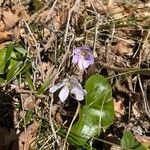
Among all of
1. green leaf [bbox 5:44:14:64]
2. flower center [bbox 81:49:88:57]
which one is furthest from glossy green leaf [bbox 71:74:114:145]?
green leaf [bbox 5:44:14:64]

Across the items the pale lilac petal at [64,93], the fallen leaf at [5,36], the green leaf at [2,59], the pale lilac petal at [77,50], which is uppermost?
the pale lilac petal at [77,50]

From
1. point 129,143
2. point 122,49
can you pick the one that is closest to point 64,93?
point 129,143

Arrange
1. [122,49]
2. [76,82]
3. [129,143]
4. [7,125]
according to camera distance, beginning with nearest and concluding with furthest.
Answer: [129,143] → [76,82] → [7,125] → [122,49]

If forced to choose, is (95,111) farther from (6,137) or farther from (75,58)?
(6,137)

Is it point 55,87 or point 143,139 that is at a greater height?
point 55,87

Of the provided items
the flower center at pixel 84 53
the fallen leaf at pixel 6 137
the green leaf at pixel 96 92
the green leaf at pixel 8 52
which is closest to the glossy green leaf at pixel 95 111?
the green leaf at pixel 96 92

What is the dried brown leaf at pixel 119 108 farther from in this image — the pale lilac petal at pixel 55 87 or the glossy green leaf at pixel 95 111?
the pale lilac petal at pixel 55 87
